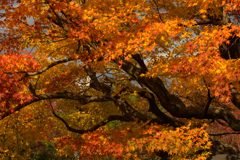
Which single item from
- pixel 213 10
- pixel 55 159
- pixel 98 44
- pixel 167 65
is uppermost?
pixel 213 10

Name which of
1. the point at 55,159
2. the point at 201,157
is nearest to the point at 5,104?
the point at 201,157

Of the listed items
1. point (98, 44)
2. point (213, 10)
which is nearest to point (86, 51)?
point (98, 44)

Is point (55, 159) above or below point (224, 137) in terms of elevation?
below

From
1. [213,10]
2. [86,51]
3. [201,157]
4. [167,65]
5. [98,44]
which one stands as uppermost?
[213,10]

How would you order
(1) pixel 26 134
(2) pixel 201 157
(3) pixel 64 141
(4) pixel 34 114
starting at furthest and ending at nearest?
(4) pixel 34 114 < (1) pixel 26 134 < (3) pixel 64 141 < (2) pixel 201 157

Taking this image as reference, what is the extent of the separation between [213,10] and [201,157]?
5.92 meters

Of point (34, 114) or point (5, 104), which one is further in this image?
point (34, 114)

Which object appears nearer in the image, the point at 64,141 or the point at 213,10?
the point at 213,10

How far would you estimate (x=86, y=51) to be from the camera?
31.0 feet

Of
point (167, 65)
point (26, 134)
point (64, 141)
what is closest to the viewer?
point (167, 65)

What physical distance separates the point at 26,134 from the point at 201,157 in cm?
1015

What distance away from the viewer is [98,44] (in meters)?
8.89

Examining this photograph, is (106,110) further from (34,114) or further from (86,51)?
(86,51)

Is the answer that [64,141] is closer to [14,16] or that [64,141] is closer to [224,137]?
[14,16]
